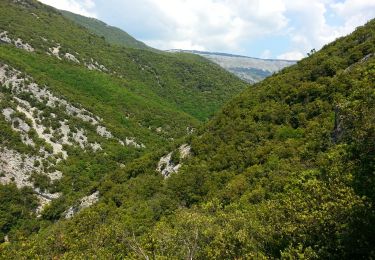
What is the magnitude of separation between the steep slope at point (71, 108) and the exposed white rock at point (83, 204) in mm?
178

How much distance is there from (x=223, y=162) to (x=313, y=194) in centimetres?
1985

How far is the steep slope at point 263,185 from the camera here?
1895cm

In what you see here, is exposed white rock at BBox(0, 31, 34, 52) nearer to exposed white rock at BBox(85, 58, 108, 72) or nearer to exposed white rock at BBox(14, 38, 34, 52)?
exposed white rock at BBox(14, 38, 34, 52)

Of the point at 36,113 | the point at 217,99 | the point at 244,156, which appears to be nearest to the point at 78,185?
the point at 36,113

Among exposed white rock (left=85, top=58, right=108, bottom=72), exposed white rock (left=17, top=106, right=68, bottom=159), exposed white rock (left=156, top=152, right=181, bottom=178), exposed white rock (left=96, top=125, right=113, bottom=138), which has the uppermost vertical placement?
exposed white rock (left=85, top=58, right=108, bottom=72)

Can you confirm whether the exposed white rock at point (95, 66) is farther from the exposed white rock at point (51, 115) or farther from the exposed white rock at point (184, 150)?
the exposed white rock at point (184, 150)

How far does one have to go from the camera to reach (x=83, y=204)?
45.3 meters

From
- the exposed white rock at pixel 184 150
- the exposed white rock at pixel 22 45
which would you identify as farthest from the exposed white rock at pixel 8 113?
the exposed white rock at pixel 22 45

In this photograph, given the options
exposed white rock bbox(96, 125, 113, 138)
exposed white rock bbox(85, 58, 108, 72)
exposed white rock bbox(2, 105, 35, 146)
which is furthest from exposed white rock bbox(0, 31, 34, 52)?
exposed white rock bbox(2, 105, 35, 146)

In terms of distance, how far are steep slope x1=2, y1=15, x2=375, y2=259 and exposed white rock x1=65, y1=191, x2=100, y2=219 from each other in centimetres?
143

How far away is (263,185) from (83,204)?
2322cm

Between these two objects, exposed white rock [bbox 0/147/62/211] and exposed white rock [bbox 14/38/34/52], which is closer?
exposed white rock [bbox 0/147/62/211]

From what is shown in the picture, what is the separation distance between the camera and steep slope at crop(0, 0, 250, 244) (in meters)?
52.3

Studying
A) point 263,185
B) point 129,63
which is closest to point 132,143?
point 263,185
